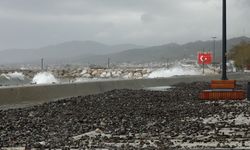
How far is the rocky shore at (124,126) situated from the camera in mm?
12609

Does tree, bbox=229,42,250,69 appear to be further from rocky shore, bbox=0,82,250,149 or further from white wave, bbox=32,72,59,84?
rocky shore, bbox=0,82,250,149

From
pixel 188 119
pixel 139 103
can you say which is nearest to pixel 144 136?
pixel 188 119

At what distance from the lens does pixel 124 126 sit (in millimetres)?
16266

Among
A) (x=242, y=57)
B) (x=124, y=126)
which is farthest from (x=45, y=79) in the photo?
(x=242, y=57)

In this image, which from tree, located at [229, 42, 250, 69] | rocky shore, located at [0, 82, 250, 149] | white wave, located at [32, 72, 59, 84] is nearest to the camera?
rocky shore, located at [0, 82, 250, 149]

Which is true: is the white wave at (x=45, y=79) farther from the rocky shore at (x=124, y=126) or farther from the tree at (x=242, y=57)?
the tree at (x=242, y=57)

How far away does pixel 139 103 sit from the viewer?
2512 centimetres

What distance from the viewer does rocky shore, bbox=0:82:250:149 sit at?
1261 cm

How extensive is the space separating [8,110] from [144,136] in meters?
8.92

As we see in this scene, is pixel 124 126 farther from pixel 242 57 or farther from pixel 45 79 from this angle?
pixel 242 57

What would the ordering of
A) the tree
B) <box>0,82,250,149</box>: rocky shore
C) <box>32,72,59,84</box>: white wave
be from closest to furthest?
<box>0,82,250,149</box>: rocky shore
<box>32,72,59,84</box>: white wave
the tree

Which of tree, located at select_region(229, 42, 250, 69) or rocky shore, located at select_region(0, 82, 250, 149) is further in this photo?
tree, located at select_region(229, 42, 250, 69)

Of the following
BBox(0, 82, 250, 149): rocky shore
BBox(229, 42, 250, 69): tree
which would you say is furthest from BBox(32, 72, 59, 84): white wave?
BBox(229, 42, 250, 69): tree

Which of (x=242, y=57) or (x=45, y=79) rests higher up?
(x=242, y=57)
